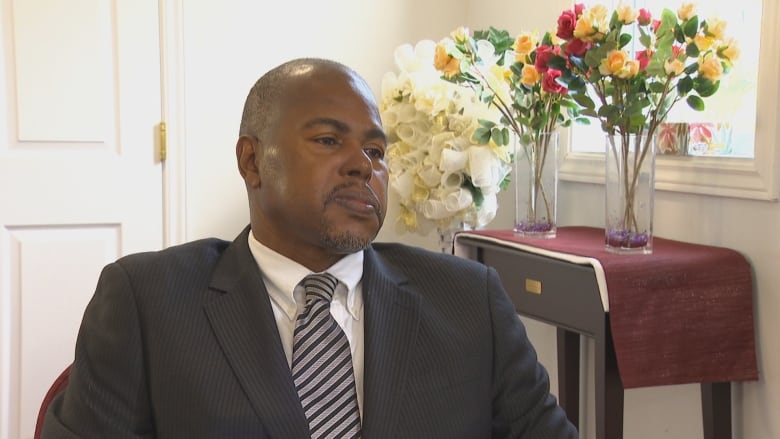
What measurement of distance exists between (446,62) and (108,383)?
3.80 ft

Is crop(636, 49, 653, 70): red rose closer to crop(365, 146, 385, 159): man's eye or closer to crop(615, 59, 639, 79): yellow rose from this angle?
crop(615, 59, 639, 79): yellow rose

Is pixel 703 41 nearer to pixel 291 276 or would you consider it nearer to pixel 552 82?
pixel 552 82

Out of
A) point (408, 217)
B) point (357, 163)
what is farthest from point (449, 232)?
point (357, 163)

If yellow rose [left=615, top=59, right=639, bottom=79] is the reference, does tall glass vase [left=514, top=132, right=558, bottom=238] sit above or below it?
below

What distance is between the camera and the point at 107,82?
2.46 metres

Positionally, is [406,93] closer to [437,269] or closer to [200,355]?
[437,269]

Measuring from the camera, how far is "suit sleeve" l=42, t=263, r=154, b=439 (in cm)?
104

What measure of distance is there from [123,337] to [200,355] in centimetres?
10

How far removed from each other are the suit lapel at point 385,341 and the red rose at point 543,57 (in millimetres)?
685

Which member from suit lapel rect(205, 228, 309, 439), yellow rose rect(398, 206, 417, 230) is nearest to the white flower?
yellow rose rect(398, 206, 417, 230)

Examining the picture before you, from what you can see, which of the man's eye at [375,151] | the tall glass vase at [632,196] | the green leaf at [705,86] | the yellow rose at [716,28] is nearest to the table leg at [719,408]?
the tall glass vase at [632,196]

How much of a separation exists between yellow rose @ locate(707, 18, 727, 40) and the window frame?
15 centimetres

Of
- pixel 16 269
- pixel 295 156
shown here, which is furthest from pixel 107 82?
pixel 295 156

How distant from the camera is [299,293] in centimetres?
120
